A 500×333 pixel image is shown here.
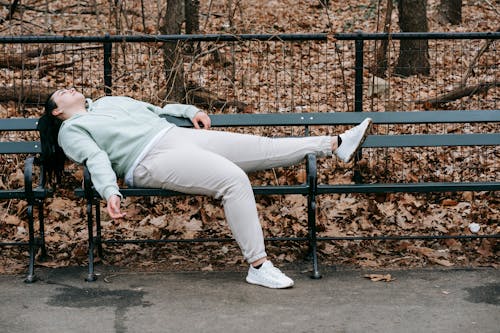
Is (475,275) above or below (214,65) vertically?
below

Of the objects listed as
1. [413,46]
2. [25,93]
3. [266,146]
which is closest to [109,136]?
[266,146]

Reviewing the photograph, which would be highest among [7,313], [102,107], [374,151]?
[102,107]

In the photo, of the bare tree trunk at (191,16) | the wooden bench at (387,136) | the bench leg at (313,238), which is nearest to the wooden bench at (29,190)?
the wooden bench at (387,136)

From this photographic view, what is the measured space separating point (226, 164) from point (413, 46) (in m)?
5.82

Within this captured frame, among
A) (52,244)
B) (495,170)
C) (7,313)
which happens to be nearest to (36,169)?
(52,244)

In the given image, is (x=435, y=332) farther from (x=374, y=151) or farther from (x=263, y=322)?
(x=374, y=151)

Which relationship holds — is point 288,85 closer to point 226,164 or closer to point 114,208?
point 226,164

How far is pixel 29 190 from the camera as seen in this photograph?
5.46 meters

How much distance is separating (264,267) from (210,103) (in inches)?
123

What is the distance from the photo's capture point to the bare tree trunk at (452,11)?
15344 millimetres

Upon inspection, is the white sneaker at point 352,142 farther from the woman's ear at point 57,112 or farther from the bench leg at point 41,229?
the bench leg at point 41,229

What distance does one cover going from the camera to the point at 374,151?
773cm

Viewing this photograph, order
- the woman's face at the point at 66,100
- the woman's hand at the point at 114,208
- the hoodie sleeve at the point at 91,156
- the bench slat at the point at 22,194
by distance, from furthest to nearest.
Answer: the woman's face at the point at 66,100 < the bench slat at the point at 22,194 < the hoodie sleeve at the point at 91,156 < the woman's hand at the point at 114,208

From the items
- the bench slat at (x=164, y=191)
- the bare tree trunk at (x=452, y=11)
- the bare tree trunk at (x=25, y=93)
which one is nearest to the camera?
the bench slat at (x=164, y=191)
